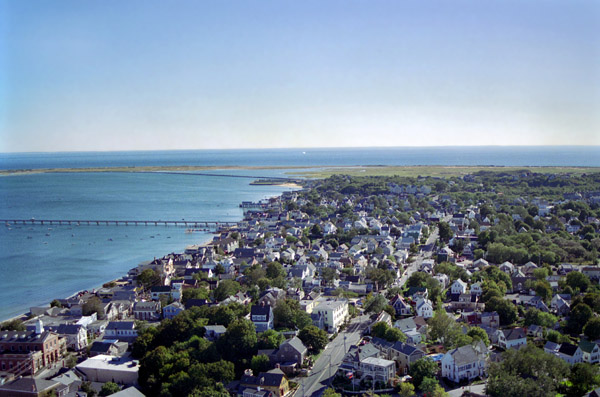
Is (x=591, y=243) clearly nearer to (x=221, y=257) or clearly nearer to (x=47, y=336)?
(x=221, y=257)

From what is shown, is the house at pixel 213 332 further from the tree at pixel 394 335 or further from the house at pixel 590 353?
the house at pixel 590 353

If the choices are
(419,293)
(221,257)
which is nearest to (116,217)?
(221,257)

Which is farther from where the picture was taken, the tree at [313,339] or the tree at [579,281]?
the tree at [579,281]

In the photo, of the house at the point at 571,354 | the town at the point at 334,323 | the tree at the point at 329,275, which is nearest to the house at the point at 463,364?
the town at the point at 334,323

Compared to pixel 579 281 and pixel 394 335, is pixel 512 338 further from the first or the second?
pixel 579 281

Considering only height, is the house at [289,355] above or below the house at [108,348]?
above

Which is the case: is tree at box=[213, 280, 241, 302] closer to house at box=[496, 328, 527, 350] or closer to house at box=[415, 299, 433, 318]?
house at box=[415, 299, 433, 318]

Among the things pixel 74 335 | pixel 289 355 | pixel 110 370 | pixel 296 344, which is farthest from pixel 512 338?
pixel 74 335
